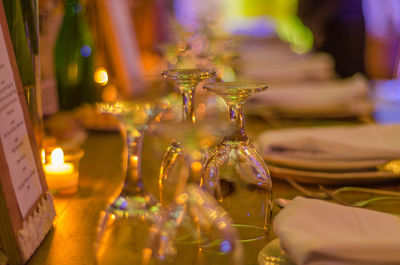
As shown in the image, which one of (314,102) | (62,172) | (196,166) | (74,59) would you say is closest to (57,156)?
(62,172)

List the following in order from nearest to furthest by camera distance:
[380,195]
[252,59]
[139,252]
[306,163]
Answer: [139,252]
[380,195]
[306,163]
[252,59]

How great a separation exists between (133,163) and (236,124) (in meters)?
0.17

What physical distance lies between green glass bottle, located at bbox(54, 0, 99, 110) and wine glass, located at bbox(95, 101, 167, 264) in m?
1.26

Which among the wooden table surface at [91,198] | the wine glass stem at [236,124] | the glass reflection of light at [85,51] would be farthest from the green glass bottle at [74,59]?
the wine glass stem at [236,124]

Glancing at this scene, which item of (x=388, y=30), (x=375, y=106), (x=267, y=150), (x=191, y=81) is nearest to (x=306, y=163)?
(x=267, y=150)

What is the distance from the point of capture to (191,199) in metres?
0.65

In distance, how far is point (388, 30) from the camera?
286 inches

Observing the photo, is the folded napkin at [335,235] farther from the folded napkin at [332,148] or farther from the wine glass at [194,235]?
the folded napkin at [332,148]

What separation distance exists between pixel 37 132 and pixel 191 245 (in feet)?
1.48

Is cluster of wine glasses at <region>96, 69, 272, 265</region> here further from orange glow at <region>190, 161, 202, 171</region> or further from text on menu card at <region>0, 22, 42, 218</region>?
text on menu card at <region>0, 22, 42, 218</region>

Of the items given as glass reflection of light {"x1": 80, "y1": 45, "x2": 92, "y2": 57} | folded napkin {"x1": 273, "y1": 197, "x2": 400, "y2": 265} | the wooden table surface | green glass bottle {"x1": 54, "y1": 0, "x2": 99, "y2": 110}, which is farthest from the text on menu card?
glass reflection of light {"x1": 80, "y1": 45, "x2": 92, "y2": 57}

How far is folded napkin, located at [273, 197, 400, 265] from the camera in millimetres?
570

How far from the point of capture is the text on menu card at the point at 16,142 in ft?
2.26

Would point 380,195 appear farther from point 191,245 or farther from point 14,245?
point 14,245
